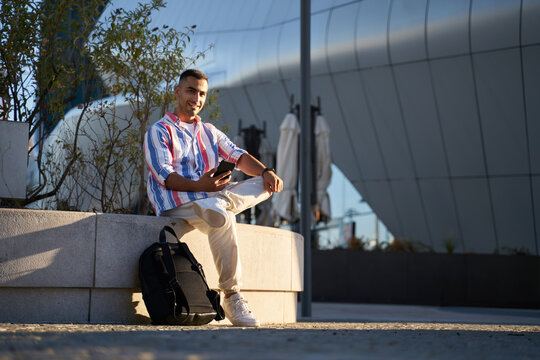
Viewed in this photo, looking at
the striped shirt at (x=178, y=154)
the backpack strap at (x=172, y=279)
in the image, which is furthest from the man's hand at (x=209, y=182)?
the backpack strap at (x=172, y=279)

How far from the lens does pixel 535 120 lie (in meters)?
14.7

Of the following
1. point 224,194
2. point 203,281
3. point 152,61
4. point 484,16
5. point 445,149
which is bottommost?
point 203,281

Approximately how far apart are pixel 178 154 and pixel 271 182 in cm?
67

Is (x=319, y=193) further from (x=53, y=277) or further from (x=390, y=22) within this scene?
(x=53, y=277)

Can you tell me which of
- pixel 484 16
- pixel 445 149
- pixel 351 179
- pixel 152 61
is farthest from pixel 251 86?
pixel 152 61

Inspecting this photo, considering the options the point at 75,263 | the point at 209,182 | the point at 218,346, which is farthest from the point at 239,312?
the point at 218,346

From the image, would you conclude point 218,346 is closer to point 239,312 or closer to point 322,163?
point 239,312

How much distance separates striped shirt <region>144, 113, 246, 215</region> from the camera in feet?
16.2

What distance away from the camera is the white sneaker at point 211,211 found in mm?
4652

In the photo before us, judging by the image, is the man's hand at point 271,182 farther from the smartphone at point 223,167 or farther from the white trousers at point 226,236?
the smartphone at point 223,167

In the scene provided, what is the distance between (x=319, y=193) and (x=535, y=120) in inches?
195

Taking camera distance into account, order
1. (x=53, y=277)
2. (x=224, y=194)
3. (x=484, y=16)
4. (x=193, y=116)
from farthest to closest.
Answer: (x=484, y=16) → (x=193, y=116) → (x=224, y=194) → (x=53, y=277)

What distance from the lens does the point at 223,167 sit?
15.9ft

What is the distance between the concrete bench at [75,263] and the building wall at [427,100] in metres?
10.2
